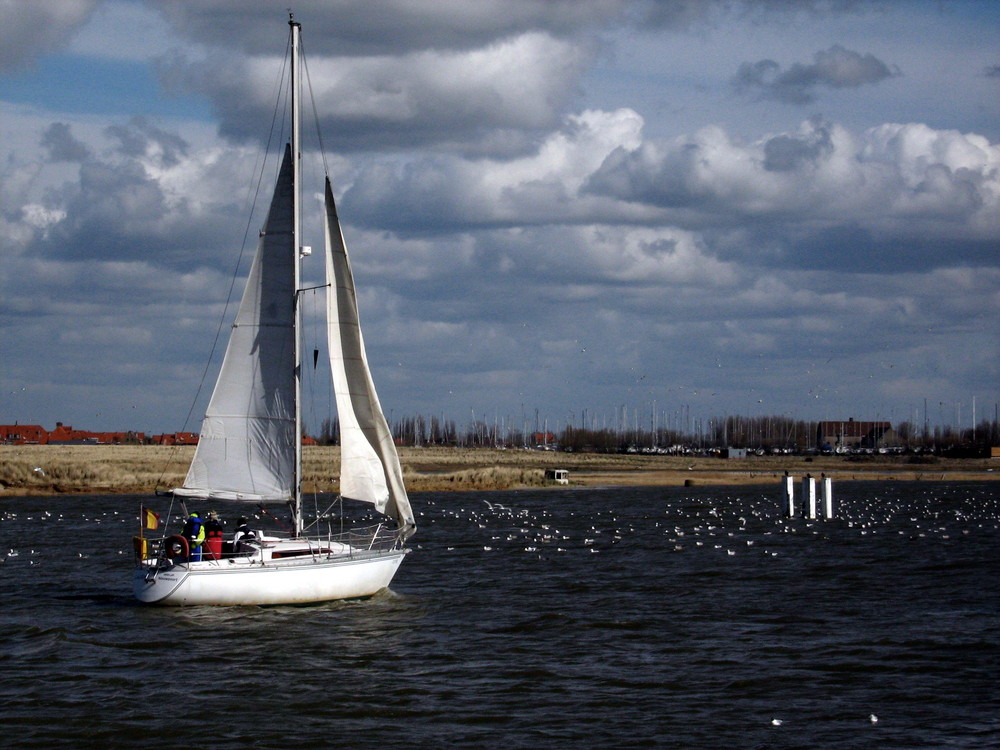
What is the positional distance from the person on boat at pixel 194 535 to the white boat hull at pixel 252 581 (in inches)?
15.1

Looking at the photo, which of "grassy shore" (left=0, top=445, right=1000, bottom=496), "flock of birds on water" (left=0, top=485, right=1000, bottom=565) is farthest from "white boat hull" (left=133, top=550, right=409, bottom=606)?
"grassy shore" (left=0, top=445, right=1000, bottom=496)

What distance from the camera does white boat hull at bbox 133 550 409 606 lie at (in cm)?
3044

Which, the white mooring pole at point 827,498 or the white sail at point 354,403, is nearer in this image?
the white sail at point 354,403

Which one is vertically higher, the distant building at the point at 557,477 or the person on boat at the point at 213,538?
the person on boat at the point at 213,538

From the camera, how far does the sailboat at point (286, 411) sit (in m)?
32.2

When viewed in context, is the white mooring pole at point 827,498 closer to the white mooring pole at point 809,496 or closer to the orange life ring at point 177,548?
the white mooring pole at point 809,496

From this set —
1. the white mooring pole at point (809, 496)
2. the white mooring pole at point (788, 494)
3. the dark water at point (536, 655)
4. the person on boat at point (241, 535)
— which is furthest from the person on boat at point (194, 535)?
the white mooring pole at point (788, 494)

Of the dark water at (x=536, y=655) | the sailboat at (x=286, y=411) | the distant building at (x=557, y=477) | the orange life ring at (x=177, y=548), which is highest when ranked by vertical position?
the sailboat at (x=286, y=411)

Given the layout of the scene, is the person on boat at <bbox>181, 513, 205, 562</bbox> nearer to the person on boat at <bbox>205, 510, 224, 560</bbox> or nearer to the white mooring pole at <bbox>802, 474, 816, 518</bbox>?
the person on boat at <bbox>205, 510, 224, 560</bbox>

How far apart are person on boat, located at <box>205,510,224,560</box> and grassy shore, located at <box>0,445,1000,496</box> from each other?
30678 millimetres

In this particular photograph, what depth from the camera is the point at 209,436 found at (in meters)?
32.4

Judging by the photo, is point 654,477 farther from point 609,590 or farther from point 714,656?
point 714,656

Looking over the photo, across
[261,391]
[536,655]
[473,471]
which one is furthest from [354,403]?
[473,471]

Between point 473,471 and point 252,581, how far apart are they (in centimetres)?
7837
